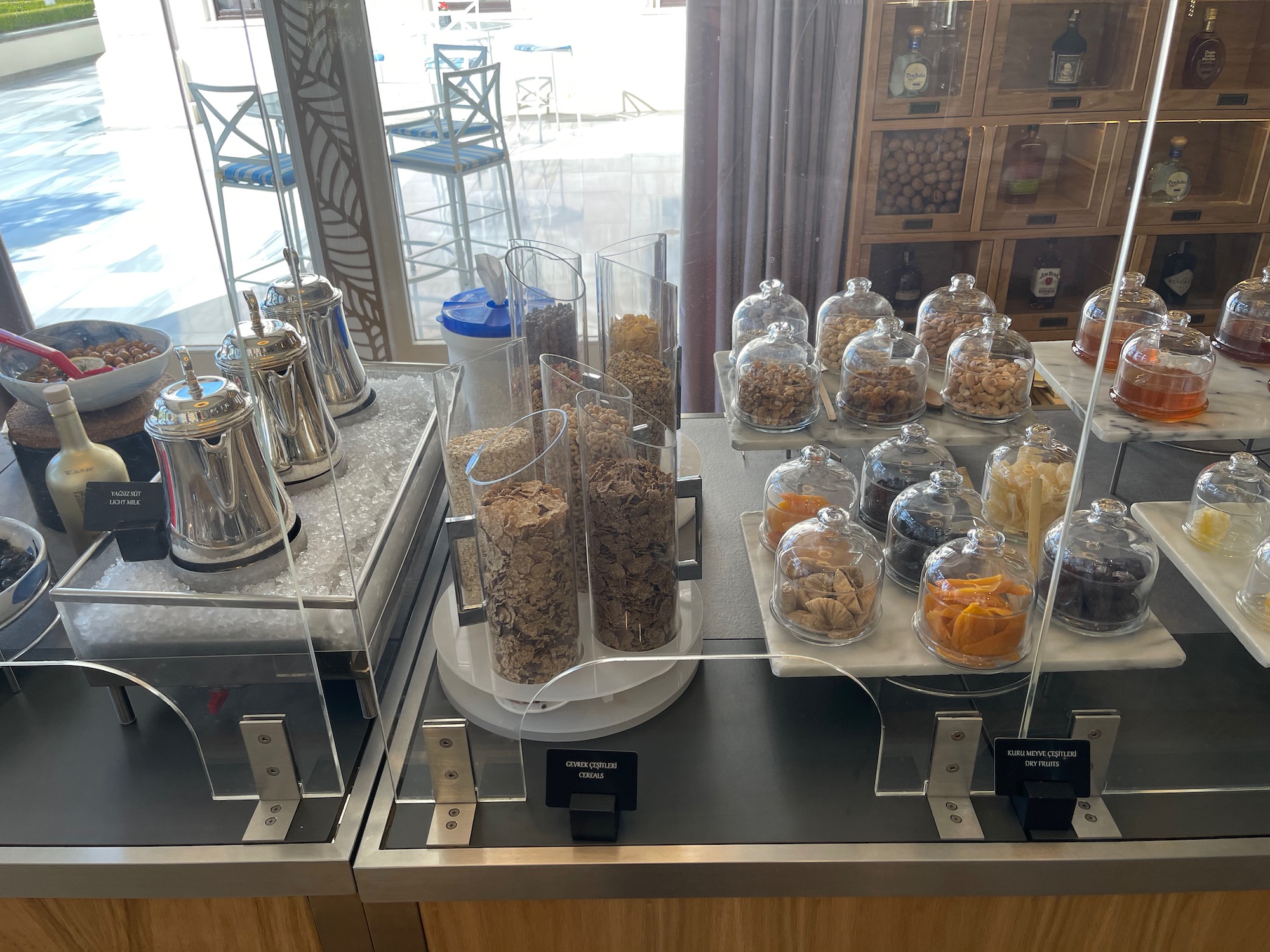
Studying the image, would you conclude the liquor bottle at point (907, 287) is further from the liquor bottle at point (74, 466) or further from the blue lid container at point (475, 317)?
the liquor bottle at point (74, 466)

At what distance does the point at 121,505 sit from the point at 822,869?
0.82 m

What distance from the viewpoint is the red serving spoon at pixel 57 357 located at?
946 mm

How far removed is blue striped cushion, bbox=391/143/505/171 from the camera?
1.01 m

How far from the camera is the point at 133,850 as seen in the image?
89cm

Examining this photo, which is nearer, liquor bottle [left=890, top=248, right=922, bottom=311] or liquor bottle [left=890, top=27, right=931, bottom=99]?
liquor bottle [left=890, top=27, right=931, bottom=99]

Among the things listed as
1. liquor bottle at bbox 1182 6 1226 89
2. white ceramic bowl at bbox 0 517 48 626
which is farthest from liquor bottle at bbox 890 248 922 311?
white ceramic bowl at bbox 0 517 48 626

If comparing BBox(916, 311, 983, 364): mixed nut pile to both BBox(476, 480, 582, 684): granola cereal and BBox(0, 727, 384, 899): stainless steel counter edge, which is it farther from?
BBox(0, 727, 384, 899): stainless steel counter edge

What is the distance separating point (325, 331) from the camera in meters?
0.98

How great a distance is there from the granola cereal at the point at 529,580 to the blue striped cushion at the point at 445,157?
1.31 ft

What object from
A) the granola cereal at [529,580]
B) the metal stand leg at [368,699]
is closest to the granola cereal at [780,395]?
the granola cereal at [529,580]

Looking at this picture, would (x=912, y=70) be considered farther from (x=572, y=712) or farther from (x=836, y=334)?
(x=572, y=712)

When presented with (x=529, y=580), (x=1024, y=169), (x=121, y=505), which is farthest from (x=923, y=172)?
(x=121, y=505)

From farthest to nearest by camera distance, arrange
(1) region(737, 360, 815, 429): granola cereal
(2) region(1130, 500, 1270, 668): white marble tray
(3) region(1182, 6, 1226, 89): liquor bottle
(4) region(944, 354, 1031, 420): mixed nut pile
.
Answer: (1) region(737, 360, 815, 429): granola cereal
(4) region(944, 354, 1031, 420): mixed nut pile
(2) region(1130, 500, 1270, 668): white marble tray
(3) region(1182, 6, 1226, 89): liquor bottle

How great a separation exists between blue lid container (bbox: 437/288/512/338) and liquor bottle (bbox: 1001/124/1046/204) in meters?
0.60
